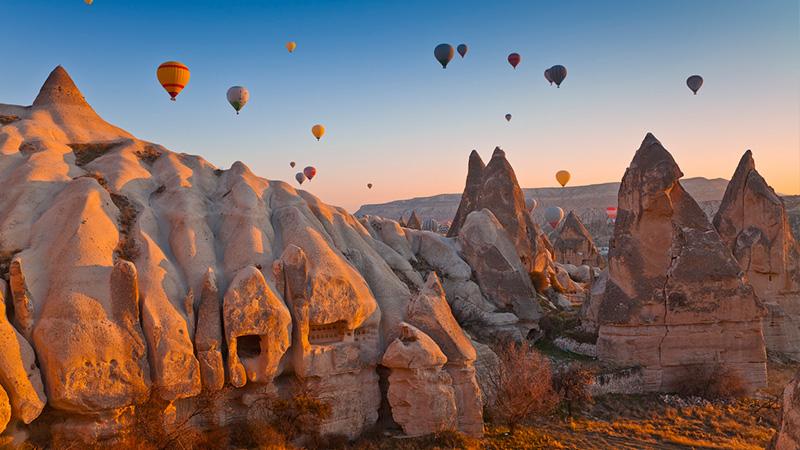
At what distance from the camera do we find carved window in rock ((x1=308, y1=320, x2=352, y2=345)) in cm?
1563

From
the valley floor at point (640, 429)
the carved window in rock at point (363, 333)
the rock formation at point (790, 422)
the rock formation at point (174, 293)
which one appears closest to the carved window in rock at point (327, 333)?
the rock formation at point (174, 293)

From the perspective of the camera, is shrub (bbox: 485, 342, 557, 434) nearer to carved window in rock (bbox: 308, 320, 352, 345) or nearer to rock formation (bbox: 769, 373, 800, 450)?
carved window in rock (bbox: 308, 320, 352, 345)

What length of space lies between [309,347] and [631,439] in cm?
956

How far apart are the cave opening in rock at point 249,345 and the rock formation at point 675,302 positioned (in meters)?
12.4

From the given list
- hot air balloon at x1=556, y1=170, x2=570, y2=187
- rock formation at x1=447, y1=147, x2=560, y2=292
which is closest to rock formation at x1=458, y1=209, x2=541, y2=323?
rock formation at x1=447, y1=147, x2=560, y2=292

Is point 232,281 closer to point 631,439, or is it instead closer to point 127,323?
Result: point 127,323

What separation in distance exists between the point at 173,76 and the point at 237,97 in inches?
215

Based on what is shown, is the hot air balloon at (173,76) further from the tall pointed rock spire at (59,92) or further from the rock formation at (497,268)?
the rock formation at (497,268)

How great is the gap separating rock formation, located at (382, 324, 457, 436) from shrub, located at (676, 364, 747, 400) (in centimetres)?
983

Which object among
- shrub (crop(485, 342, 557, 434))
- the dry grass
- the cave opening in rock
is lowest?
shrub (crop(485, 342, 557, 434))

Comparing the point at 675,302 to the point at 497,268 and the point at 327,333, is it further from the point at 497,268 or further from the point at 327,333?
the point at 327,333

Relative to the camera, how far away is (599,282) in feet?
83.2

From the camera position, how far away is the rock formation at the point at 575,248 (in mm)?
49594

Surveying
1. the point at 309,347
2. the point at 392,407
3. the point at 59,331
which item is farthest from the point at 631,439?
the point at 59,331
